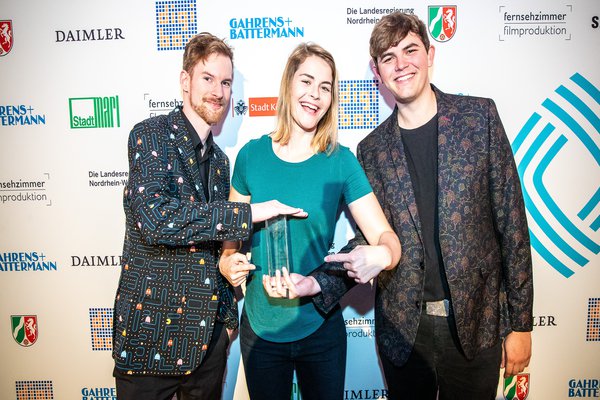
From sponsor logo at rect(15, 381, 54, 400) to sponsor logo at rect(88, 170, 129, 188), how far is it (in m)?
1.42

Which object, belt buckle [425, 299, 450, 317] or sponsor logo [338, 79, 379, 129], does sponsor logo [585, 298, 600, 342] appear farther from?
sponsor logo [338, 79, 379, 129]

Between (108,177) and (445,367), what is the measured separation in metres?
2.23

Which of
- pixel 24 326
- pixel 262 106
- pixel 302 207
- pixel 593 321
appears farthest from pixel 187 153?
pixel 593 321

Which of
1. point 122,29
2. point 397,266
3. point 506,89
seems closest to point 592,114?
point 506,89

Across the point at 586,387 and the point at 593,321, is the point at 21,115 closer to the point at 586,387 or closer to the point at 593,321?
the point at 593,321

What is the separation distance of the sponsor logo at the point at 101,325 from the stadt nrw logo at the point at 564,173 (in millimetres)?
2815

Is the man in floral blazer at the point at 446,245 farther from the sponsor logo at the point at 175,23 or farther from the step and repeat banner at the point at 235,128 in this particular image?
the sponsor logo at the point at 175,23

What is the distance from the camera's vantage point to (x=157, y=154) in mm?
1660

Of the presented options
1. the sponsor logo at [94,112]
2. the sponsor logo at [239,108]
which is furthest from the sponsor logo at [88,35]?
the sponsor logo at [239,108]

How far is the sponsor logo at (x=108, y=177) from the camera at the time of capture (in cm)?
241

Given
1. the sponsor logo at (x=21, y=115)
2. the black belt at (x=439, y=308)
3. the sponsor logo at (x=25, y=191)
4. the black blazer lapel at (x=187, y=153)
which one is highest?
the sponsor logo at (x=21, y=115)

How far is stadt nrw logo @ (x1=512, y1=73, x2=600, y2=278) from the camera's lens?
91.7 inches

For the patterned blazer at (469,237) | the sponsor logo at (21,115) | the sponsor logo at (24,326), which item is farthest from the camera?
the sponsor logo at (24,326)

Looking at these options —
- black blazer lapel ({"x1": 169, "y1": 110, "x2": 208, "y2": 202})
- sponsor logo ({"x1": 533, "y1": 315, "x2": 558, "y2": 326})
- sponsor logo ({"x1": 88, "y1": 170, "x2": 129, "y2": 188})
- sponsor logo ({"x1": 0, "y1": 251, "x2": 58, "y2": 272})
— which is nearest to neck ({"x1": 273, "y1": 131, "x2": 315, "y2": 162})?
black blazer lapel ({"x1": 169, "y1": 110, "x2": 208, "y2": 202})
